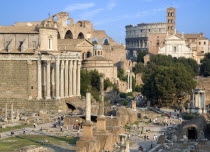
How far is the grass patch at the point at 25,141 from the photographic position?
36072 millimetres

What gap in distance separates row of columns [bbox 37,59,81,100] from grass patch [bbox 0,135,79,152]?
54.8ft

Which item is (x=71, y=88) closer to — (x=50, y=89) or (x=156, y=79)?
(x=50, y=89)

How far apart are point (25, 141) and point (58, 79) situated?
19806mm

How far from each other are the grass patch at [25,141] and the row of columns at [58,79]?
54.8ft

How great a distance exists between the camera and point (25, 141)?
1535 inches

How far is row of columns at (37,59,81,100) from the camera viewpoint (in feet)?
190

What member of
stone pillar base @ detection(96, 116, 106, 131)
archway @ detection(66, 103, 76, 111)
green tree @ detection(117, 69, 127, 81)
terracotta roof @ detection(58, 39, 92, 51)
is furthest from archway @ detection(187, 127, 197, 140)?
green tree @ detection(117, 69, 127, 81)

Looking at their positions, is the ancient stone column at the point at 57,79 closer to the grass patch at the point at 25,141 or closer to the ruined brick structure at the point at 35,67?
the ruined brick structure at the point at 35,67

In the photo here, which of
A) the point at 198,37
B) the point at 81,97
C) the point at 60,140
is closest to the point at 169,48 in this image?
the point at 198,37

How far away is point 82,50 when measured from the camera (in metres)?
79.6

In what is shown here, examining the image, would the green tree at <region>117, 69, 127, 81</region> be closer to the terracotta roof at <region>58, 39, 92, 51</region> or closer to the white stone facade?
the terracotta roof at <region>58, 39, 92, 51</region>

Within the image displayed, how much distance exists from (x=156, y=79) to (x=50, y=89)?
516 inches

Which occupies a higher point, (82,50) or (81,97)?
(82,50)

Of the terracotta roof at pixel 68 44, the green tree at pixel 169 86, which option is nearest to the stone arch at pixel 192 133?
the green tree at pixel 169 86
